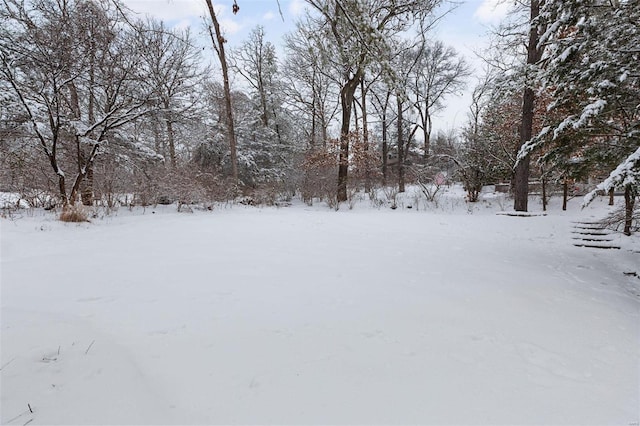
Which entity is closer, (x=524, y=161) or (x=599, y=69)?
(x=599, y=69)

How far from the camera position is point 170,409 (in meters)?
1.47

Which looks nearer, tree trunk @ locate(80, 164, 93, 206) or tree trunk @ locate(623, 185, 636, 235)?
tree trunk @ locate(623, 185, 636, 235)

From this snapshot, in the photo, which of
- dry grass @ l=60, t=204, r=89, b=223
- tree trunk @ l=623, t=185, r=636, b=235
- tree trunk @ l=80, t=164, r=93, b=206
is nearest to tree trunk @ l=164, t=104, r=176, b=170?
tree trunk @ l=80, t=164, r=93, b=206

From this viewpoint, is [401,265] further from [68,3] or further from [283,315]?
[68,3]

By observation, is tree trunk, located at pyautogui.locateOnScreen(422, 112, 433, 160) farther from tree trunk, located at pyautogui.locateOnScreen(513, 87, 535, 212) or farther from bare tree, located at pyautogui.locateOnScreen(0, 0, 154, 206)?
bare tree, located at pyautogui.locateOnScreen(0, 0, 154, 206)

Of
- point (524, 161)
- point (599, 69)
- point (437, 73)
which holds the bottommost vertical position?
point (524, 161)

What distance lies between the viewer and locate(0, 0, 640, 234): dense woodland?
343 centimetres

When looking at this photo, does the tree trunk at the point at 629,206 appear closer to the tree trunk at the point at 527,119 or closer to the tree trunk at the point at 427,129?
the tree trunk at the point at 527,119

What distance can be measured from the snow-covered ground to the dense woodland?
1611 mm

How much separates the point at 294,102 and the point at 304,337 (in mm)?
16451


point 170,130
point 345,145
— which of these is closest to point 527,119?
point 345,145

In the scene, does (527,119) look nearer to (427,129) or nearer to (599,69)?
(599,69)

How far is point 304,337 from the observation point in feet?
7.04

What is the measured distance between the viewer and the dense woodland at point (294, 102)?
343 cm
